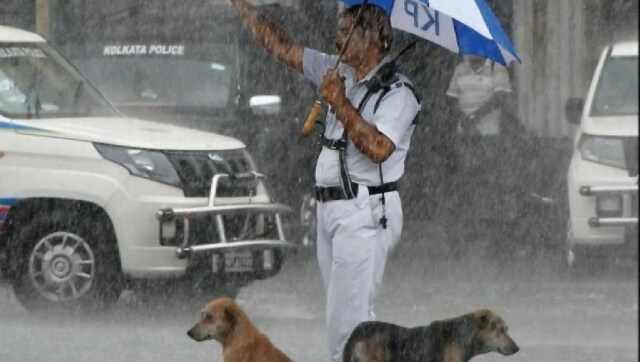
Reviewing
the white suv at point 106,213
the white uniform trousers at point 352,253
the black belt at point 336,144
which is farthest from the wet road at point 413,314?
the black belt at point 336,144

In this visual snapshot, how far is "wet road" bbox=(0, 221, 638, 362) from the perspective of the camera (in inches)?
426

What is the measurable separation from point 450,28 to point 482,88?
8.49 metres

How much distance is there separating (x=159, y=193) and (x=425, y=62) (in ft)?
24.0

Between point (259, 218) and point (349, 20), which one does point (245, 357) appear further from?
point (259, 218)

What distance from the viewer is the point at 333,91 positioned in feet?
24.1

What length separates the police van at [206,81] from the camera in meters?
14.2

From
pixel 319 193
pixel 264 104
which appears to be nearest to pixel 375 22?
pixel 319 193

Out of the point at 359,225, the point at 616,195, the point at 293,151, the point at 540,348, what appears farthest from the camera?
the point at 293,151

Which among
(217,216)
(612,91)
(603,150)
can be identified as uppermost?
(612,91)

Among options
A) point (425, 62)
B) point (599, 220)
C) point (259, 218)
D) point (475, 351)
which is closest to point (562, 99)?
point (425, 62)

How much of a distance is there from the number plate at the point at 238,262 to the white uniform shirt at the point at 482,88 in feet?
16.3

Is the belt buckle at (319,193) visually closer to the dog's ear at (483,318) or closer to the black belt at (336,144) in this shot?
the black belt at (336,144)

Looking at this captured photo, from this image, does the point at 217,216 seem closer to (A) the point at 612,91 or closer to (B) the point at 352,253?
(A) the point at 612,91

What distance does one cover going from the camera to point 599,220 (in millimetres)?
12961
